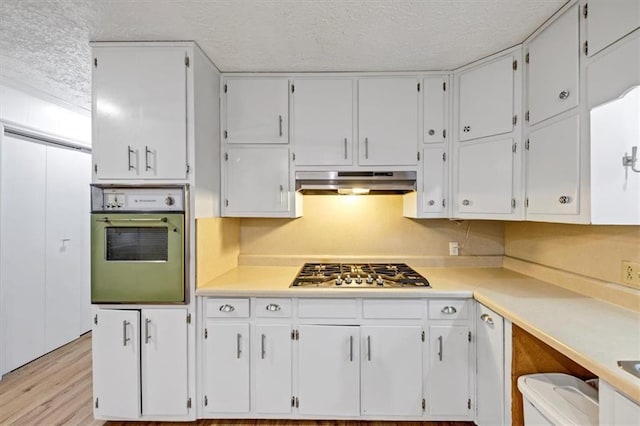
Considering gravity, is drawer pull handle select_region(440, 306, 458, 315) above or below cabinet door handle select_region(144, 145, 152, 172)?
below

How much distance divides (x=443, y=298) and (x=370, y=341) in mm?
527

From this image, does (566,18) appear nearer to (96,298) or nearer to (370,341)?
(370,341)

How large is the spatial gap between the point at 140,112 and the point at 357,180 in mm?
1480

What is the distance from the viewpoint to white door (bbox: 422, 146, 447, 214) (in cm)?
226

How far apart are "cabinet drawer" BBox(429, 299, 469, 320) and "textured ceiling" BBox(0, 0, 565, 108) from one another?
1594 mm

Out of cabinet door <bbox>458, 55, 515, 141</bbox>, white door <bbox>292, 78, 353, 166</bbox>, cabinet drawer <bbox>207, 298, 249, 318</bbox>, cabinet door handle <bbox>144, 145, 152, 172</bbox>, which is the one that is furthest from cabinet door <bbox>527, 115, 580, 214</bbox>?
cabinet door handle <bbox>144, 145, 152, 172</bbox>


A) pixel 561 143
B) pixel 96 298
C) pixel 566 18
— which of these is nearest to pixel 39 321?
pixel 96 298

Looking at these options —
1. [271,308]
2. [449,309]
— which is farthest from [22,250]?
[449,309]

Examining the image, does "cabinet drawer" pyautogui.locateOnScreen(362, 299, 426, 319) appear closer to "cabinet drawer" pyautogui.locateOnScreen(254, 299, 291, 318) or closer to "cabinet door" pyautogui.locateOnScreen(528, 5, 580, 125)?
"cabinet drawer" pyautogui.locateOnScreen(254, 299, 291, 318)

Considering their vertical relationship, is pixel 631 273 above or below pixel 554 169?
below

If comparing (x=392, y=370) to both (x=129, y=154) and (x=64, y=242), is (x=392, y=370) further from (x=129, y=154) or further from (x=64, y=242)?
(x=64, y=242)

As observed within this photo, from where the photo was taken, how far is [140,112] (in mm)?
1912

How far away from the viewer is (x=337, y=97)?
2260mm

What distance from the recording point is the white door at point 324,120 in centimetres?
226
